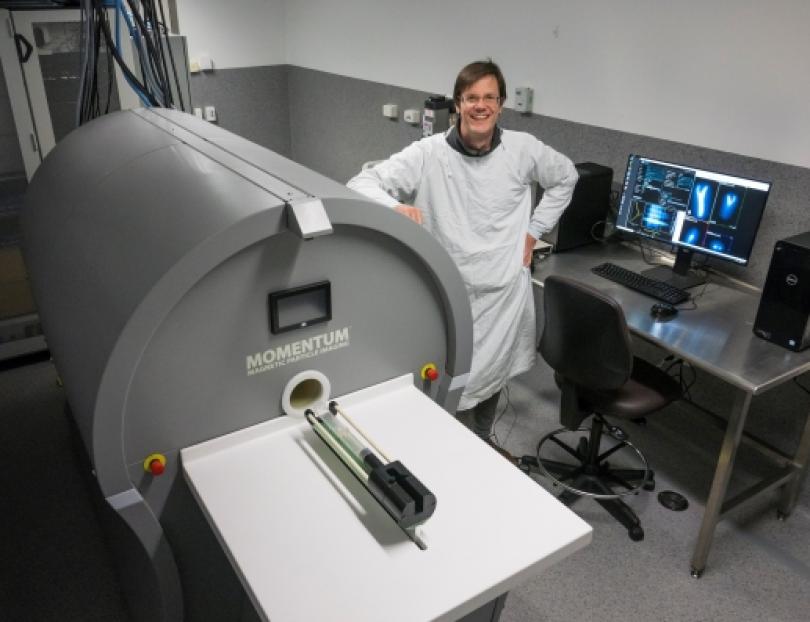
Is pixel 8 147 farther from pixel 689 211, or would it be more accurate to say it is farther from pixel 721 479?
pixel 721 479

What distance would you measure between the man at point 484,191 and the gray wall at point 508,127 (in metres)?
0.43

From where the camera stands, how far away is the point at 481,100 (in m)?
1.98

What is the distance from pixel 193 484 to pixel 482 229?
4.41ft

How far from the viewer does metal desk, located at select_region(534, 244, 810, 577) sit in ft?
5.85

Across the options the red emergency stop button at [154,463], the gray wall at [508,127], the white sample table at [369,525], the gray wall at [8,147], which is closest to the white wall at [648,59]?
the gray wall at [508,127]

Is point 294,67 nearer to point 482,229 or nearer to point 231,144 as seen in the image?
point 482,229

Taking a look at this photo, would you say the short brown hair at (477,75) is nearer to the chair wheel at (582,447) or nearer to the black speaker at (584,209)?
the black speaker at (584,209)

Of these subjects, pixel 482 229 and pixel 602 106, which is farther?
pixel 602 106

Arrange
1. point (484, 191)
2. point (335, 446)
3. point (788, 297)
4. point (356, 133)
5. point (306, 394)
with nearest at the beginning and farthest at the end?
point (335, 446) < point (306, 394) < point (788, 297) < point (484, 191) < point (356, 133)

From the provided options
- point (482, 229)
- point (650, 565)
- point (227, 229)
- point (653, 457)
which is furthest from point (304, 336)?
point (653, 457)

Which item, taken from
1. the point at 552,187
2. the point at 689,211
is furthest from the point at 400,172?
the point at 689,211

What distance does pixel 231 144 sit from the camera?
1.29 metres

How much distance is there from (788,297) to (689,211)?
49cm

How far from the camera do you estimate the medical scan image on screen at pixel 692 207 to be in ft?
6.79
